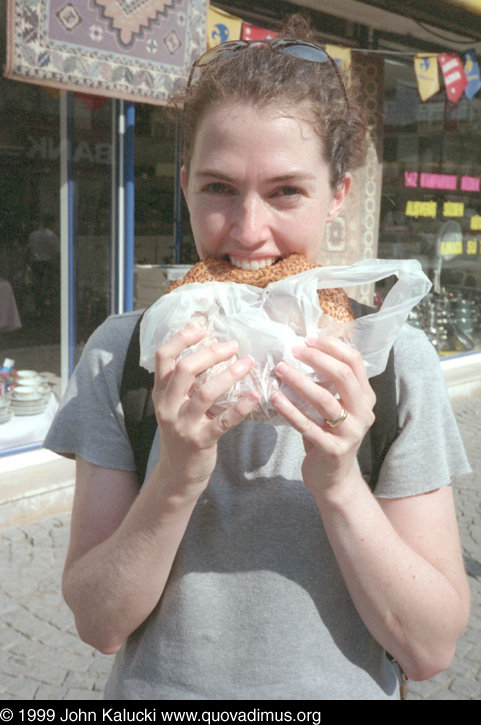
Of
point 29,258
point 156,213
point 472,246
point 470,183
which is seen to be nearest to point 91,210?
point 29,258

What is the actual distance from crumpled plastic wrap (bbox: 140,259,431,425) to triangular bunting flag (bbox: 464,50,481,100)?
6281mm

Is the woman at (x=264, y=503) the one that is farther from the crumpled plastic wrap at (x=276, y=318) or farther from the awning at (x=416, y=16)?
the awning at (x=416, y=16)

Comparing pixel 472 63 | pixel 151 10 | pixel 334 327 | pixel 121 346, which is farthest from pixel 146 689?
pixel 472 63

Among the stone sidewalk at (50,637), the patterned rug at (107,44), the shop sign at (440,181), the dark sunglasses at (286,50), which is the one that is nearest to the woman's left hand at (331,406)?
the dark sunglasses at (286,50)

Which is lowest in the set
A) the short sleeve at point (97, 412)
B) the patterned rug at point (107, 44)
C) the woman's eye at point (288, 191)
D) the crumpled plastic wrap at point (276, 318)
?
the short sleeve at point (97, 412)

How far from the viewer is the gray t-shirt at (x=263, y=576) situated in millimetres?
1190

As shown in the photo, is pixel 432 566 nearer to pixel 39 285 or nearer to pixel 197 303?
pixel 197 303

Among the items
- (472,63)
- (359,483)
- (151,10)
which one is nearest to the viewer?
(359,483)

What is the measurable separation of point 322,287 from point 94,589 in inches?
28.3

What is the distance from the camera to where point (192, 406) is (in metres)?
1.04

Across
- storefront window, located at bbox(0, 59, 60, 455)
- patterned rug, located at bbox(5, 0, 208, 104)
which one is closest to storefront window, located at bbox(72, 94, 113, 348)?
storefront window, located at bbox(0, 59, 60, 455)

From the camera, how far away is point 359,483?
1155 mm

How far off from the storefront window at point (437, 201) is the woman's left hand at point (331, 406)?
6.58 meters

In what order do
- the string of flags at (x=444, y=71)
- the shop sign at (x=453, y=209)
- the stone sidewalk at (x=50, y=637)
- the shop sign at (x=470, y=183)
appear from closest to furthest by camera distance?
the stone sidewalk at (x=50, y=637), the string of flags at (x=444, y=71), the shop sign at (x=453, y=209), the shop sign at (x=470, y=183)
